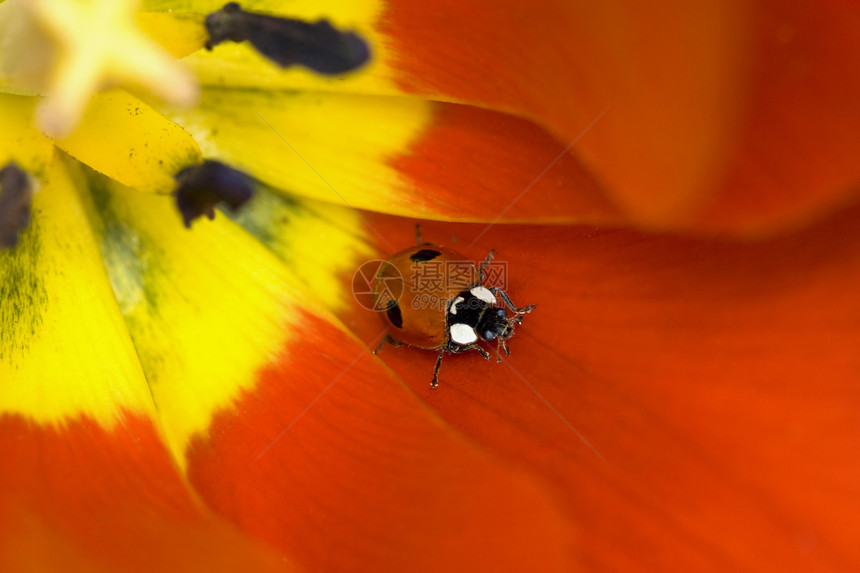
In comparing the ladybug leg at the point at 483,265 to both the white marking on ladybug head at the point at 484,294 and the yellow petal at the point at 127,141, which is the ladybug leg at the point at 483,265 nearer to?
the white marking on ladybug head at the point at 484,294

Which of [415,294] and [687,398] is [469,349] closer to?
[415,294]

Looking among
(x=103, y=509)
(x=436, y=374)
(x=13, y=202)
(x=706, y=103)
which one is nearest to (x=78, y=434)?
(x=103, y=509)

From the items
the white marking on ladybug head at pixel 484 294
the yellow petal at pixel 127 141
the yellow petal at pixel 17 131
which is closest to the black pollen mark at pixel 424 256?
the white marking on ladybug head at pixel 484 294

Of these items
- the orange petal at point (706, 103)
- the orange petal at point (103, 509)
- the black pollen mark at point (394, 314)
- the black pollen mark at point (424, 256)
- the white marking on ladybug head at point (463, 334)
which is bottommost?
the orange petal at point (103, 509)

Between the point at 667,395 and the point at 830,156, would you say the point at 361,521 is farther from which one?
the point at 830,156

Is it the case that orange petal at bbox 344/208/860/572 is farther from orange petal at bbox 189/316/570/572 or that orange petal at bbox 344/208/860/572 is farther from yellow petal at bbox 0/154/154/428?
yellow petal at bbox 0/154/154/428
